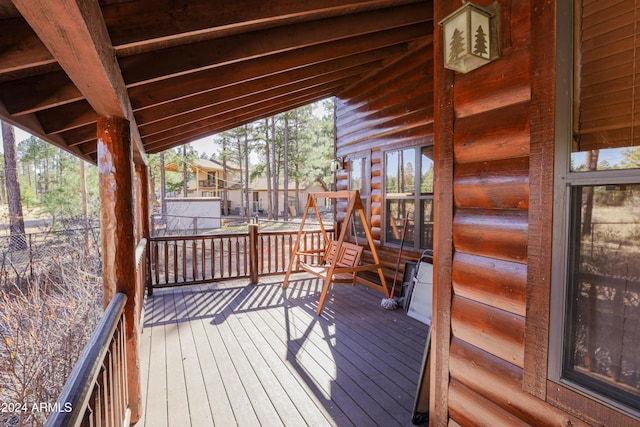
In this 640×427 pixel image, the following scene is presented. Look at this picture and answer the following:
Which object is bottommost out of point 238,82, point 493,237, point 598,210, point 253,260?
point 253,260

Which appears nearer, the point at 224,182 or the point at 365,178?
the point at 365,178

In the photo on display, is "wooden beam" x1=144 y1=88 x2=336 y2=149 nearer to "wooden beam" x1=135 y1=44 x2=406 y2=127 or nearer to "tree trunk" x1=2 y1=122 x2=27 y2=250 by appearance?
"wooden beam" x1=135 y1=44 x2=406 y2=127

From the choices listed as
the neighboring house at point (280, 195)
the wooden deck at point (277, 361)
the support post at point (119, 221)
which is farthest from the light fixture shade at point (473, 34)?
the neighboring house at point (280, 195)

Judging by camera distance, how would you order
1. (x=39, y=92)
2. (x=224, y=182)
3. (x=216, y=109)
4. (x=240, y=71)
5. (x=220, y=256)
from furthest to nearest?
(x=224, y=182) → (x=220, y=256) → (x=216, y=109) → (x=240, y=71) → (x=39, y=92)

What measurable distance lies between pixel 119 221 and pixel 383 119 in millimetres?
3859

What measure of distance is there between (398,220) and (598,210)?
3696 millimetres

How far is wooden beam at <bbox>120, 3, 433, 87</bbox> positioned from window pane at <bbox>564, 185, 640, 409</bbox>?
6.95 ft

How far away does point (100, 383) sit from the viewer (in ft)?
5.16

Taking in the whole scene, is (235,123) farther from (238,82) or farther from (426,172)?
(426,172)

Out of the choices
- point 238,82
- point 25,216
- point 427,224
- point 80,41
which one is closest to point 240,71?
point 238,82

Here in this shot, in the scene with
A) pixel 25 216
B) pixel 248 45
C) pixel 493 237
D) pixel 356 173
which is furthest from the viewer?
pixel 25 216

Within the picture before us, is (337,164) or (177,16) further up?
(177,16)

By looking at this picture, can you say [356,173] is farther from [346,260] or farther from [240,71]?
[240,71]

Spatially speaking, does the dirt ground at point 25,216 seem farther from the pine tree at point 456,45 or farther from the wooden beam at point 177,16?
the pine tree at point 456,45
